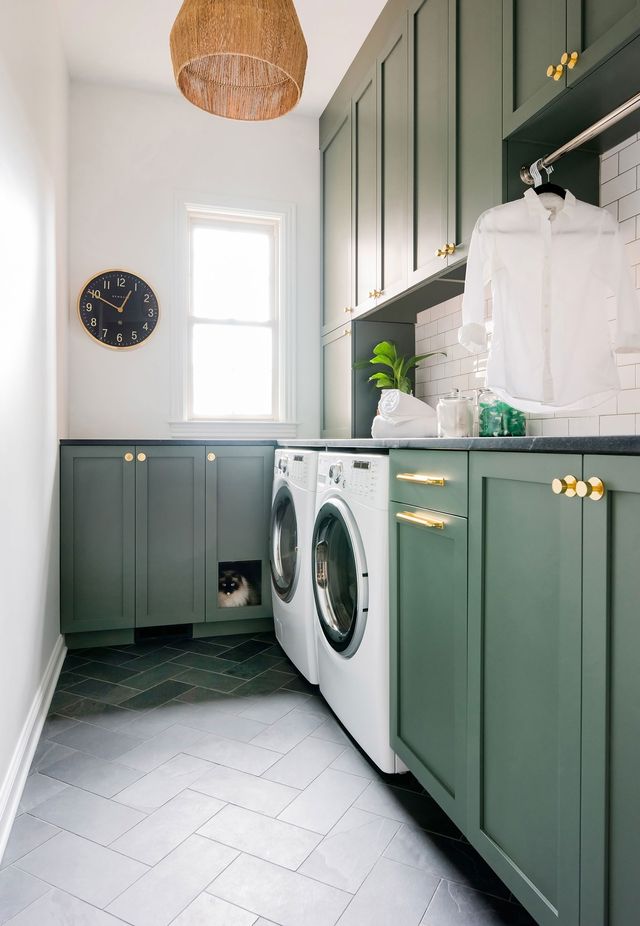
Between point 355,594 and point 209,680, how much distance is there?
100 centimetres

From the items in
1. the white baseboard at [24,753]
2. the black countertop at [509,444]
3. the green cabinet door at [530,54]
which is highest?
the green cabinet door at [530,54]

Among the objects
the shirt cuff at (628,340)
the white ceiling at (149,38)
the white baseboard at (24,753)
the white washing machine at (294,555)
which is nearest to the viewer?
the white baseboard at (24,753)

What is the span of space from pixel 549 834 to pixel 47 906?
107 cm

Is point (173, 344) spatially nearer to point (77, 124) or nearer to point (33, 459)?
point (77, 124)

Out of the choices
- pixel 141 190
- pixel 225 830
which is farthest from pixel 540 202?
pixel 141 190

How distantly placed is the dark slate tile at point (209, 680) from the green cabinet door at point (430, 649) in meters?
1.00

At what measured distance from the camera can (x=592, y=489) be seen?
3.15 ft

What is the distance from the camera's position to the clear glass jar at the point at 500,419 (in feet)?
6.79

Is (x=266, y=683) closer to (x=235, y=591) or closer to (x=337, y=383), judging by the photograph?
(x=235, y=591)

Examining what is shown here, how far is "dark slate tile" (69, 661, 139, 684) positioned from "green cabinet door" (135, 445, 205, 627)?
301mm

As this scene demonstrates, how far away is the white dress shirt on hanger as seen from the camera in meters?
1.76

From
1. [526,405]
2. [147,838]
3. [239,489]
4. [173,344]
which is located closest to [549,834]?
[147,838]

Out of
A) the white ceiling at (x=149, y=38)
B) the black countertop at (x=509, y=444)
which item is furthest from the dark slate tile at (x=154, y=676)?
the white ceiling at (x=149, y=38)

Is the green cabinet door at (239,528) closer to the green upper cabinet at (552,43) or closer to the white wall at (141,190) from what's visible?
the white wall at (141,190)
